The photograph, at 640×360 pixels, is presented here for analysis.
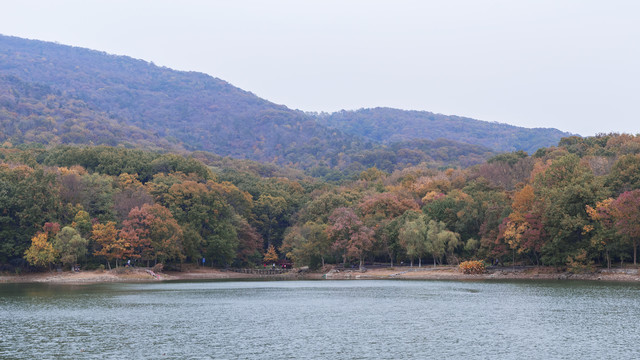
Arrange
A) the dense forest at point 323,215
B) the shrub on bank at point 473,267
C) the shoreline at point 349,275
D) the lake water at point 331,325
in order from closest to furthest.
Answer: the lake water at point 331,325 < the shoreline at point 349,275 < the dense forest at point 323,215 < the shrub on bank at point 473,267

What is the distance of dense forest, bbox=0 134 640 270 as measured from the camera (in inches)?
2872

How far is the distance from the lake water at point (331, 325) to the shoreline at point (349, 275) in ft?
38.6

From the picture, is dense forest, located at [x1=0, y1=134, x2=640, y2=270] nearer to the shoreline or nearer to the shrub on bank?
the shoreline

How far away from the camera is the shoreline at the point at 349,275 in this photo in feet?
236

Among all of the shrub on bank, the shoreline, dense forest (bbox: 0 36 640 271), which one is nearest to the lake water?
the shoreline

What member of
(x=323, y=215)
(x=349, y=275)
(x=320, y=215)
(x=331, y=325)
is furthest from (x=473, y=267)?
A: (x=331, y=325)

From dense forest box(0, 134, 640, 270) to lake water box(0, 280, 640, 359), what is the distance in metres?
14.4

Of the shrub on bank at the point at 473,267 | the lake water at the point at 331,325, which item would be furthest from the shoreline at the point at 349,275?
the lake water at the point at 331,325

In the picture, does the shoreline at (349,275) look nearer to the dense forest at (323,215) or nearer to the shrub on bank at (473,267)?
the shrub on bank at (473,267)

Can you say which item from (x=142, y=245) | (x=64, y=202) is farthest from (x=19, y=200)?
(x=142, y=245)

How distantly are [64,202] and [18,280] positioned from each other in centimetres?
1263

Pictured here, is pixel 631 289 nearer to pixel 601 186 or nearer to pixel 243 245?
pixel 601 186

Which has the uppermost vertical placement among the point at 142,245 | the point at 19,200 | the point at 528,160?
the point at 528,160

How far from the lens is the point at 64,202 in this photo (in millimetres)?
88688
